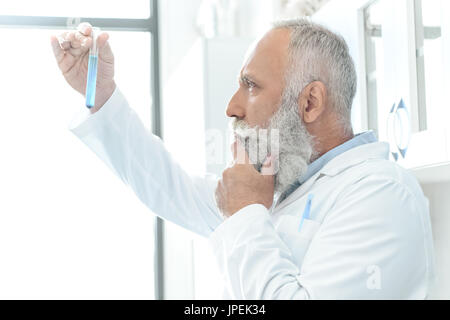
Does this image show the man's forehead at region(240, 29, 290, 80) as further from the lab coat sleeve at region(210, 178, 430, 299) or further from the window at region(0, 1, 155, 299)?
the window at region(0, 1, 155, 299)

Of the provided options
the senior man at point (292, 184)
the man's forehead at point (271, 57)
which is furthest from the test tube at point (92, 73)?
the man's forehead at point (271, 57)

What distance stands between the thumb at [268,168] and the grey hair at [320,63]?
4.9 inches

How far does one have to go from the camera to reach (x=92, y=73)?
3.31 feet

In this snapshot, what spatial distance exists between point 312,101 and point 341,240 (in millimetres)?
297

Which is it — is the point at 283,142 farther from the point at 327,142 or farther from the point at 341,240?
the point at 341,240

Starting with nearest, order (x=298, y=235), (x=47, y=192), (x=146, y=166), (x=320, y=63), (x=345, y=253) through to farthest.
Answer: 1. (x=345, y=253)
2. (x=298, y=235)
3. (x=320, y=63)
4. (x=146, y=166)
5. (x=47, y=192)

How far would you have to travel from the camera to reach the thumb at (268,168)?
98 cm

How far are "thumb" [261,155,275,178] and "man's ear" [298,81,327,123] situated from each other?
104 millimetres

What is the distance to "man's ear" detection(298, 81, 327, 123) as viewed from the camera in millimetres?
1044

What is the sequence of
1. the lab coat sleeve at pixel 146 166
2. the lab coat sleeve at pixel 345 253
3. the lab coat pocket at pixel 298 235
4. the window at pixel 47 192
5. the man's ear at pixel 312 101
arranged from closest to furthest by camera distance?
1. the lab coat sleeve at pixel 345 253
2. the lab coat pocket at pixel 298 235
3. the man's ear at pixel 312 101
4. the lab coat sleeve at pixel 146 166
5. the window at pixel 47 192

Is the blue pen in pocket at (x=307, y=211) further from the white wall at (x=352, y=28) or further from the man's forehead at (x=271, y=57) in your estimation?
the white wall at (x=352, y=28)

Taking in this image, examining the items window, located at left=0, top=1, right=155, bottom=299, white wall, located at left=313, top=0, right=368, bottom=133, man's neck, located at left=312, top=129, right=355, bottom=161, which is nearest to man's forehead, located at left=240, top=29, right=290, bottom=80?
man's neck, located at left=312, top=129, right=355, bottom=161

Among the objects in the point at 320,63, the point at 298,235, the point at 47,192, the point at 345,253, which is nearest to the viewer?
the point at 345,253

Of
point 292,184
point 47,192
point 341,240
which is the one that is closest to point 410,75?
point 292,184
